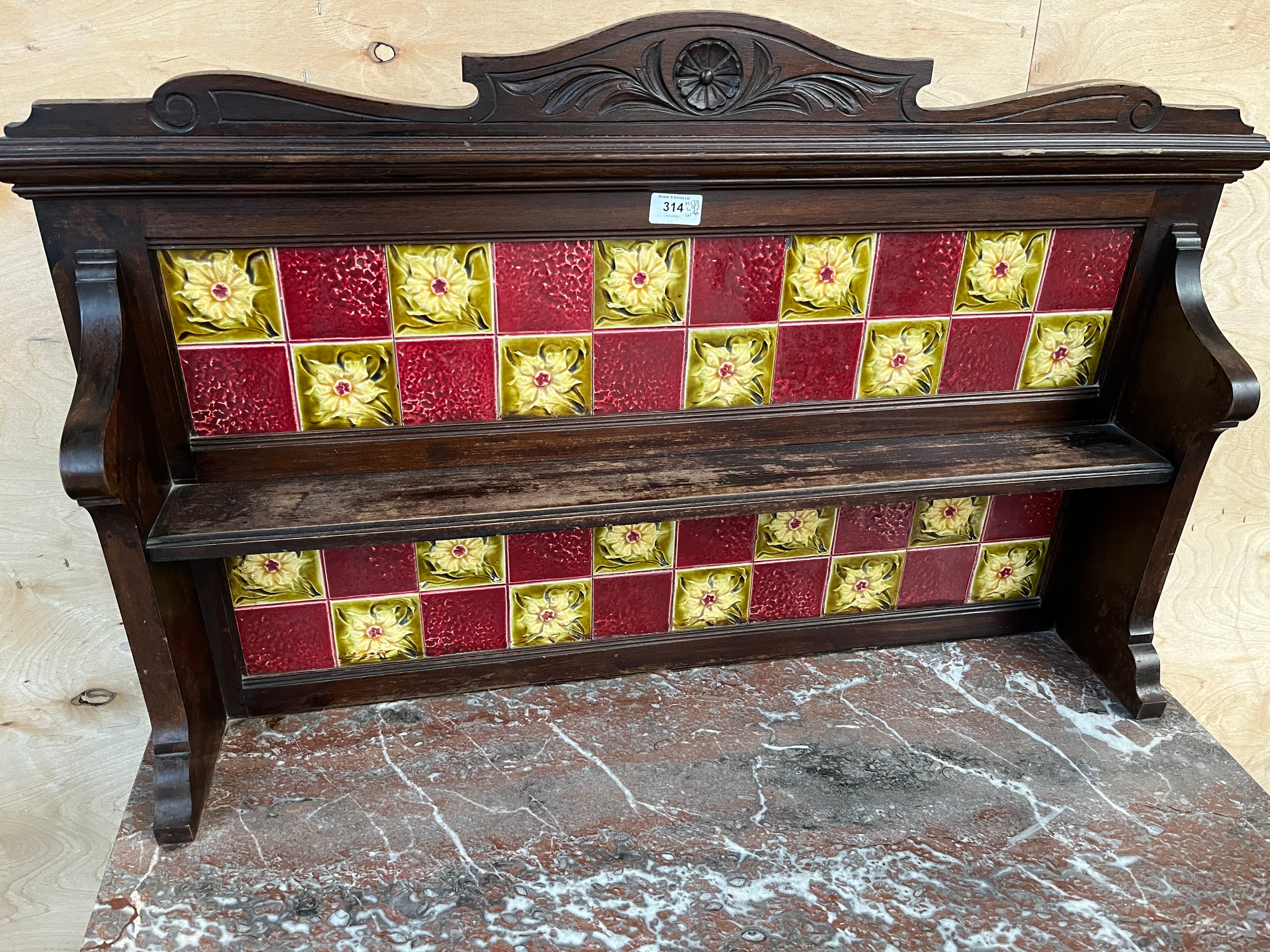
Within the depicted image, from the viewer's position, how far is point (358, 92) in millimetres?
1259

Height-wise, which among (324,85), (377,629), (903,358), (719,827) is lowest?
(719,827)

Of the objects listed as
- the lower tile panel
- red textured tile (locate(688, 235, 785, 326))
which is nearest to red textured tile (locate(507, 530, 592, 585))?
the lower tile panel

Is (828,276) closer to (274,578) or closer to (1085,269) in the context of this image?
(1085,269)

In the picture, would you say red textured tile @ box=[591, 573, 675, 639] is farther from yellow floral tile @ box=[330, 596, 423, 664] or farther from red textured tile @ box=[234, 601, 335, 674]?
red textured tile @ box=[234, 601, 335, 674]

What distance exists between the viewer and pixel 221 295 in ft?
3.65

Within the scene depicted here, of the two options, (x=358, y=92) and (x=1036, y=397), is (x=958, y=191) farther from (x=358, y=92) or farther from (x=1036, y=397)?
(x=358, y=92)

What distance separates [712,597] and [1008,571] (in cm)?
50

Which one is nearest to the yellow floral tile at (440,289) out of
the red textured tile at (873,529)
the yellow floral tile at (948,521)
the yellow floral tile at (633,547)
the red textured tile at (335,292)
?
the red textured tile at (335,292)

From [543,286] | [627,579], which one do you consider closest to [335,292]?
[543,286]

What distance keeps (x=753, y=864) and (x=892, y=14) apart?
115cm

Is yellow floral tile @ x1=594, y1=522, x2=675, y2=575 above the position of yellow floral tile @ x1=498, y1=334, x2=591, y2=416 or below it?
below

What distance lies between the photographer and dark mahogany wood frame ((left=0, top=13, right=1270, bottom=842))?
1.02 meters

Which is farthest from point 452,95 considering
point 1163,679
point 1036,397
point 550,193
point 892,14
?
point 1163,679

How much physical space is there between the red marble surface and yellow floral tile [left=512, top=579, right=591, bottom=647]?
88mm
